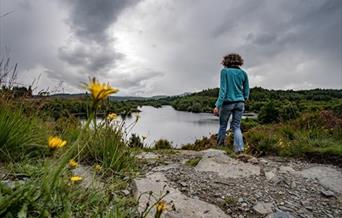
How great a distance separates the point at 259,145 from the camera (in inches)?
228

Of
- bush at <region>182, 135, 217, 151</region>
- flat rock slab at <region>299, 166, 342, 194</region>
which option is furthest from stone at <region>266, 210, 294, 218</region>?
bush at <region>182, 135, 217, 151</region>

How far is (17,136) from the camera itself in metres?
3.13

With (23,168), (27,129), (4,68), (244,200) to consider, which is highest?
(4,68)

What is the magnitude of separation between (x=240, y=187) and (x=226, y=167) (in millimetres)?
717

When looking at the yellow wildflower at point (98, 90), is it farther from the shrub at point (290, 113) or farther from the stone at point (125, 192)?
the shrub at point (290, 113)

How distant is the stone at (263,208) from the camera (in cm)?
293

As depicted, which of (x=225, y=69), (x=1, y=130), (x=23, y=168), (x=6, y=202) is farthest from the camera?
(x=225, y=69)

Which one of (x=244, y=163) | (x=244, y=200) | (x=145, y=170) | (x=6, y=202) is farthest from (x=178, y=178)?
(x=6, y=202)

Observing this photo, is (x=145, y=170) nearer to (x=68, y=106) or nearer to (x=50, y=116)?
(x=68, y=106)

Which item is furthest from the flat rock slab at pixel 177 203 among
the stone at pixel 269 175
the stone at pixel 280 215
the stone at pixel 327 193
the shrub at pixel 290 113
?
the shrub at pixel 290 113

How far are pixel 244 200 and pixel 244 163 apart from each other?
4.47ft

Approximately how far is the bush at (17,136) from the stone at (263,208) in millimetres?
2372

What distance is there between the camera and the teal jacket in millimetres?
5469

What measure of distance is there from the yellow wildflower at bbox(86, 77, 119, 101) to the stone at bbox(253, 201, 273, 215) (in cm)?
246
